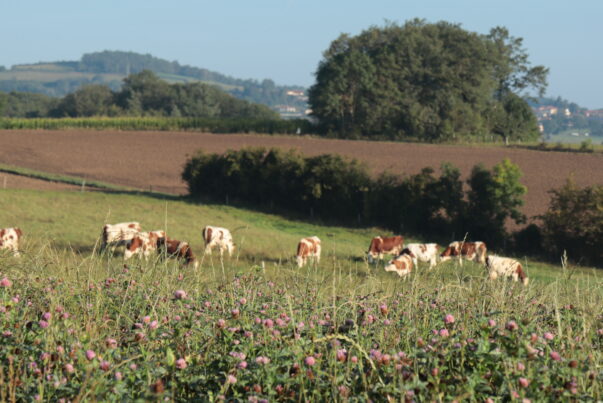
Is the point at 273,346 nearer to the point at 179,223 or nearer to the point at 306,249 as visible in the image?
the point at 306,249

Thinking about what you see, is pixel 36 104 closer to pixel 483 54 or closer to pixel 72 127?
pixel 72 127

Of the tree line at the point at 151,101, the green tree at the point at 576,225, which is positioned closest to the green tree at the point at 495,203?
the green tree at the point at 576,225

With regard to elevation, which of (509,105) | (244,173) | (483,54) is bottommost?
(244,173)

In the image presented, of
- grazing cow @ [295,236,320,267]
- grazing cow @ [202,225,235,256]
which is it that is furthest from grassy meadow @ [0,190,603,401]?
grazing cow @ [202,225,235,256]

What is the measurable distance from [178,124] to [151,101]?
45.4 meters

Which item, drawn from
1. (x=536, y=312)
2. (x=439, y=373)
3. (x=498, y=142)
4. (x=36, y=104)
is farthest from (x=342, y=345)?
(x=36, y=104)

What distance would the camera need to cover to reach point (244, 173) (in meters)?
43.9

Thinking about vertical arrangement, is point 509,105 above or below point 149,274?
above

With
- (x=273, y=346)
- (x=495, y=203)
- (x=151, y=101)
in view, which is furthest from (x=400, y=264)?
(x=151, y=101)

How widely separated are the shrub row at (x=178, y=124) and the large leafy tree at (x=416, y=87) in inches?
197

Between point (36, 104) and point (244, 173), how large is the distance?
14899cm

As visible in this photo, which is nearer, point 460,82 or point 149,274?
point 149,274

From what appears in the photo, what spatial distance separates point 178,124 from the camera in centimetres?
10762

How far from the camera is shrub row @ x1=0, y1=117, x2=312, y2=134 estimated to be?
100500 millimetres
